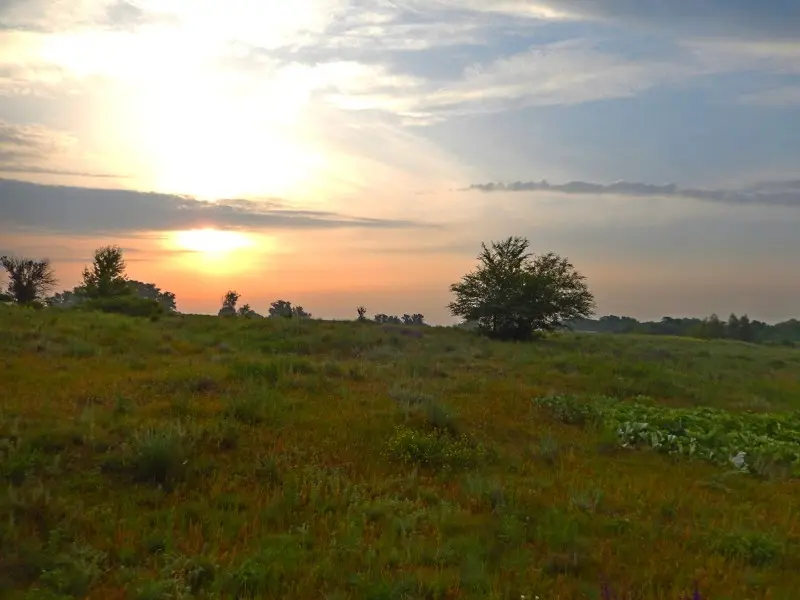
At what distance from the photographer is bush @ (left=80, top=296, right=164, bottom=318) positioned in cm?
3844

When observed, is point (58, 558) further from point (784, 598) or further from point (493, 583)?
point (784, 598)

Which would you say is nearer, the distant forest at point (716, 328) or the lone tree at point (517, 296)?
the lone tree at point (517, 296)

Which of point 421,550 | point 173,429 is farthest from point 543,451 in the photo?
point 173,429

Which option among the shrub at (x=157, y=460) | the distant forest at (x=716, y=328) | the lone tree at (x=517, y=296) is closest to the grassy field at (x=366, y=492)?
the shrub at (x=157, y=460)

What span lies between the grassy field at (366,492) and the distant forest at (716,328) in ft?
200

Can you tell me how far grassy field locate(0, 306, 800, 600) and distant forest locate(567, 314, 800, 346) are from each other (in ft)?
200

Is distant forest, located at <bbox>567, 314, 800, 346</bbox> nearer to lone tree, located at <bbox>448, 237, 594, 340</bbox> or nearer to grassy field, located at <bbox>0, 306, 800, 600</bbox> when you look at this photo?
lone tree, located at <bbox>448, 237, 594, 340</bbox>

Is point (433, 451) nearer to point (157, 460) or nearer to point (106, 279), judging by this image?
point (157, 460)

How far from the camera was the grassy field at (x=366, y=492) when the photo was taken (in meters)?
5.54

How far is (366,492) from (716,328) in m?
93.7

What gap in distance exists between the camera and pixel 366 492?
7570 mm

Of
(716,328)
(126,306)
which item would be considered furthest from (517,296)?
(716,328)

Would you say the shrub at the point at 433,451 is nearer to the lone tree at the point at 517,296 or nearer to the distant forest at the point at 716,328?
the lone tree at the point at 517,296

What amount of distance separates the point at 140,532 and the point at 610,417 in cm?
934
